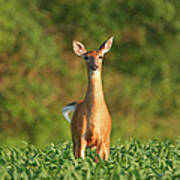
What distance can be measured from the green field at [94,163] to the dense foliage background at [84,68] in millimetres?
5775

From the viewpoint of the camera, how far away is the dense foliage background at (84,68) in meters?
15.0

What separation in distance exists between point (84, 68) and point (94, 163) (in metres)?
10.2

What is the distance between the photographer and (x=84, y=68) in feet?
55.9

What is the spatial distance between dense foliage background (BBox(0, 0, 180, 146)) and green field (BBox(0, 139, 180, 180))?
227 inches

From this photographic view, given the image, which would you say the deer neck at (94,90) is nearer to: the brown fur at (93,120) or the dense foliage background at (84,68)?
the brown fur at (93,120)

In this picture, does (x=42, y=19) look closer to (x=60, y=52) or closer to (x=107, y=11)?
(x=60, y=52)

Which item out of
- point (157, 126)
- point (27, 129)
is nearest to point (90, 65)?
point (27, 129)

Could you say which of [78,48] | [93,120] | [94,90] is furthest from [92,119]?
[78,48]

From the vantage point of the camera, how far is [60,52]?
1667 centimetres

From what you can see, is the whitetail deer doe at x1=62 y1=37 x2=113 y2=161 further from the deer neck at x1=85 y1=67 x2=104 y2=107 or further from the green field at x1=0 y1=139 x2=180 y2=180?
the green field at x1=0 y1=139 x2=180 y2=180

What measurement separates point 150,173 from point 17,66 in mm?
9457

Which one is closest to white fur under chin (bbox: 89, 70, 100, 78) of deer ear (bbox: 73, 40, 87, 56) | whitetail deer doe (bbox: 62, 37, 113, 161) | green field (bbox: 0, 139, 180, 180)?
whitetail deer doe (bbox: 62, 37, 113, 161)

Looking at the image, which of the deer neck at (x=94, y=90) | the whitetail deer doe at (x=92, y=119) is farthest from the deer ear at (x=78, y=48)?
the deer neck at (x=94, y=90)

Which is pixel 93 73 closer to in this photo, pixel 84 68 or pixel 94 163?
pixel 94 163
